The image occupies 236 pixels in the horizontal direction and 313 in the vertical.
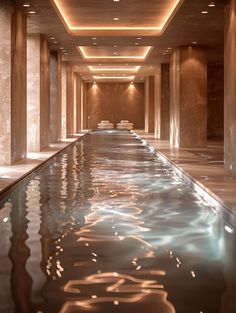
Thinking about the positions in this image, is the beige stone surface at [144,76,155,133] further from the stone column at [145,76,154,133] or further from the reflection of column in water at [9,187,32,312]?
the reflection of column in water at [9,187,32,312]

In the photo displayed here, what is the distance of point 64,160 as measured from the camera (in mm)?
18094

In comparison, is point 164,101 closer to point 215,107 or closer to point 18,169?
point 215,107

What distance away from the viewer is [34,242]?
6.64 metres

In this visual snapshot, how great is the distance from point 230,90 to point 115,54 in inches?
654

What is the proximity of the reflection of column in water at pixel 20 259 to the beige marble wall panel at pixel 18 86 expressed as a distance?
676 centimetres

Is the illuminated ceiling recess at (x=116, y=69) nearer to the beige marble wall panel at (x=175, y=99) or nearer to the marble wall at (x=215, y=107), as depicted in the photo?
the marble wall at (x=215, y=107)

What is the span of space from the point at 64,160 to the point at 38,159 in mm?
1069

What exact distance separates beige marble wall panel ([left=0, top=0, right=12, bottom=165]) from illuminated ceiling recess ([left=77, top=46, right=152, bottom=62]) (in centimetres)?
1126

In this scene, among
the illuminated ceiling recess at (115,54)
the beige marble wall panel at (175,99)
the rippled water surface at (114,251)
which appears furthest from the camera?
the illuminated ceiling recess at (115,54)

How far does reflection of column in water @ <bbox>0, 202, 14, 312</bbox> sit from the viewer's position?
14.5ft

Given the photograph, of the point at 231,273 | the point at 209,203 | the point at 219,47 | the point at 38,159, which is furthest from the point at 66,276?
the point at 219,47

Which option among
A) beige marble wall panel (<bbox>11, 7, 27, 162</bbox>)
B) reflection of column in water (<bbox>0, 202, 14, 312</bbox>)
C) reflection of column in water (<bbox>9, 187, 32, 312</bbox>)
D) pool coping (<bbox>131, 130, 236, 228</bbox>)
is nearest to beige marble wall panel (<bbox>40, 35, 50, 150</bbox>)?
beige marble wall panel (<bbox>11, 7, 27, 162</bbox>)

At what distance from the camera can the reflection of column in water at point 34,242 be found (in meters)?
4.90

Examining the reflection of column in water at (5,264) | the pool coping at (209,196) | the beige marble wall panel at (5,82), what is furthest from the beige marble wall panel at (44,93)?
the reflection of column in water at (5,264)
